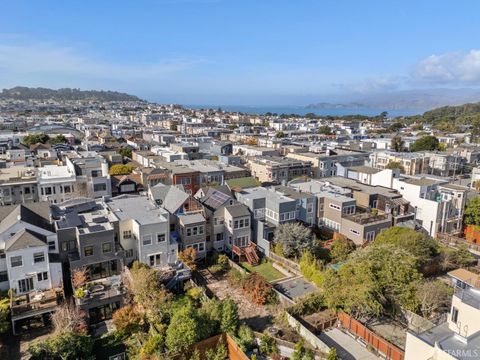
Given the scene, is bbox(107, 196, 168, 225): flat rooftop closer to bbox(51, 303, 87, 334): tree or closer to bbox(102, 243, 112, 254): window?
bbox(102, 243, 112, 254): window

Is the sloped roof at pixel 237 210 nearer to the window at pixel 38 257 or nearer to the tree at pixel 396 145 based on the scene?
the window at pixel 38 257

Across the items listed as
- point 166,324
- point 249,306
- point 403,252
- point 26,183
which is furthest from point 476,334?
point 26,183

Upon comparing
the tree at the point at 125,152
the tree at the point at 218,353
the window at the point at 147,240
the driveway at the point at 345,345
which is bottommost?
the driveway at the point at 345,345

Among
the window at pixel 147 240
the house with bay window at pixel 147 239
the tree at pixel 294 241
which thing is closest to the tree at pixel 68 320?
the house with bay window at pixel 147 239

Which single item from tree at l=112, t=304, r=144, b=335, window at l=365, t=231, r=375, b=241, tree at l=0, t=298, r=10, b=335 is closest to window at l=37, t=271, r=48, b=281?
Result: tree at l=0, t=298, r=10, b=335

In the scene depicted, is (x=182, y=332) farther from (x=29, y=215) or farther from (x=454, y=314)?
(x=29, y=215)

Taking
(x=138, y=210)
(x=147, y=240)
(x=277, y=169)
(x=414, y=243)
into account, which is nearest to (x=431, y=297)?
(x=414, y=243)
